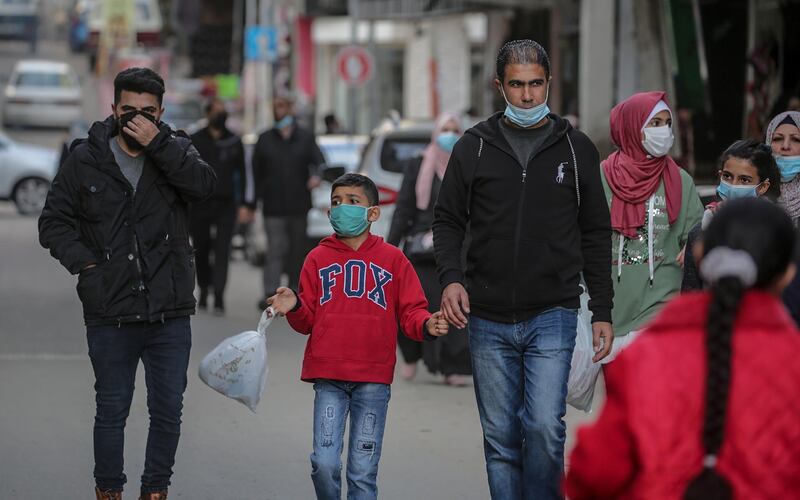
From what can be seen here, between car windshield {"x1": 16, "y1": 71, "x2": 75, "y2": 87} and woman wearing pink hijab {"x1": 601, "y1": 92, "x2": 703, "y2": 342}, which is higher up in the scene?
car windshield {"x1": 16, "y1": 71, "x2": 75, "y2": 87}

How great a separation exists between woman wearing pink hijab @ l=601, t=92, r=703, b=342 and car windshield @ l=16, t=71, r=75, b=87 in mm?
47253

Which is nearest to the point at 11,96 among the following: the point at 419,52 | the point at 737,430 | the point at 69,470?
the point at 419,52

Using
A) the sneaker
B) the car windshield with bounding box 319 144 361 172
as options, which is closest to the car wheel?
the car windshield with bounding box 319 144 361 172

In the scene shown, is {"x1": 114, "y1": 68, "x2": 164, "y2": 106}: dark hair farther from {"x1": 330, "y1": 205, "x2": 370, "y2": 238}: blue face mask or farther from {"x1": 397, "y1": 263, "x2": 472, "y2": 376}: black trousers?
{"x1": 397, "y1": 263, "x2": 472, "y2": 376}: black trousers

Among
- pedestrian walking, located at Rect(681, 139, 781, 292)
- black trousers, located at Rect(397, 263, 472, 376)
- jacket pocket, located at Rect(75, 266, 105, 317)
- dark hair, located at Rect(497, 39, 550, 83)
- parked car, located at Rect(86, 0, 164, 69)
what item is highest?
parked car, located at Rect(86, 0, 164, 69)

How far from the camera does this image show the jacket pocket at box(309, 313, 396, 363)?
6.11 m

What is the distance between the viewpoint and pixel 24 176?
97.6 feet

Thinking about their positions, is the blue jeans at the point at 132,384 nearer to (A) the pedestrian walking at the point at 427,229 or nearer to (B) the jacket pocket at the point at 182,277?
(B) the jacket pocket at the point at 182,277

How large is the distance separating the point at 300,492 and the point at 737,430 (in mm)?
4282

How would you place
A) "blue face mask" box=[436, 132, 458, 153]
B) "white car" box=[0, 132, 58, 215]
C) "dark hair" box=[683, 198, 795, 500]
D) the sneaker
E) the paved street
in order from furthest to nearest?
"white car" box=[0, 132, 58, 215]
the sneaker
"blue face mask" box=[436, 132, 458, 153]
the paved street
"dark hair" box=[683, 198, 795, 500]

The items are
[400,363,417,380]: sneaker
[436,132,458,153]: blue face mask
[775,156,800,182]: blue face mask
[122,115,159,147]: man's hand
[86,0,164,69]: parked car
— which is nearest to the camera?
[122,115,159,147]: man's hand

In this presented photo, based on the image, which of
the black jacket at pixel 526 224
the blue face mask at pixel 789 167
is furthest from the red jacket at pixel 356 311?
the blue face mask at pixel 789 167

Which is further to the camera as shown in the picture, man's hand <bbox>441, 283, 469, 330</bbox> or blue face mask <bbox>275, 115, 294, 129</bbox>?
blue face mask <bbox>275, 115, 294, 129</bbox>

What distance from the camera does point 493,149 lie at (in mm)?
5926
